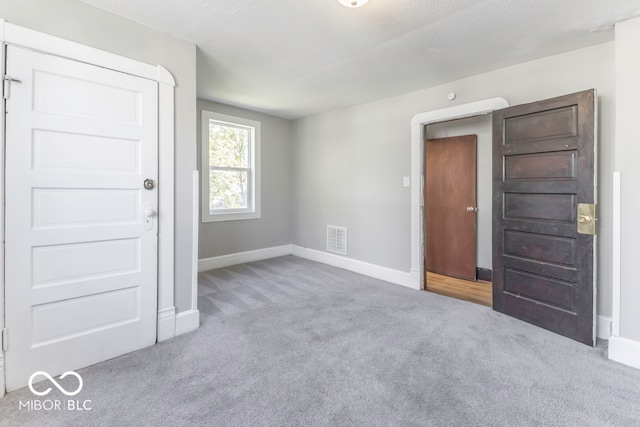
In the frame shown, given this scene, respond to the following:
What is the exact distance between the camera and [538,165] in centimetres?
252

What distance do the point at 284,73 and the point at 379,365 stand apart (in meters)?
2.86

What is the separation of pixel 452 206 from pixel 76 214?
4.12m

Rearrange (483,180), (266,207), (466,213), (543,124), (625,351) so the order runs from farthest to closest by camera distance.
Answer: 1. (266,207)
2. (466,213)
3. (483,180)
4. (543,124)
5. (625,351)

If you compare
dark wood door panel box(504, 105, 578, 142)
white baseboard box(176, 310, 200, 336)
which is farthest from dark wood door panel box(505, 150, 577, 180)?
white baseboard box(176, 310, 200, 336)

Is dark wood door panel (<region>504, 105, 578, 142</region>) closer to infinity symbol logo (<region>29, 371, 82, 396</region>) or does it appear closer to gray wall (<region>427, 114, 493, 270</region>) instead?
gray wall (<region>427, 114, 493, 270</region>)

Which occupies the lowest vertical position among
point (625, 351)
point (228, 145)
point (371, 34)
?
point (625, 351)

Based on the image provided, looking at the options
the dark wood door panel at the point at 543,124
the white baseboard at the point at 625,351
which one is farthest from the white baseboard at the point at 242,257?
the white baseboard at the point at 625,351

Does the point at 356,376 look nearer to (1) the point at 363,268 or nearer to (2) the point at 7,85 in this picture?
(1) the point at 363,268

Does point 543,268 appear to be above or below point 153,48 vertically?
below

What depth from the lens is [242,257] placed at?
4703 millimetres

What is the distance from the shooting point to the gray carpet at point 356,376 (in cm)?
153

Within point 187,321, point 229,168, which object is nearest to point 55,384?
point 187,321

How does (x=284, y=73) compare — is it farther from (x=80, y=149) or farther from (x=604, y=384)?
(x=604, y=384)

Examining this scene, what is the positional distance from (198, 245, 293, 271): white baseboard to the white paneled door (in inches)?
81.8
